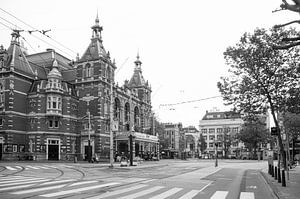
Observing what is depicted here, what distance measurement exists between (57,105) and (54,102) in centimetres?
74

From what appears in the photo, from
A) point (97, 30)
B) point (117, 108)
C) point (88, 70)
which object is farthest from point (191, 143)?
point (88, 70)

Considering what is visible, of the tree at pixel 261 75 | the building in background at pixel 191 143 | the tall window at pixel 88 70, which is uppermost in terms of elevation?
the tall window at pixel 88 70

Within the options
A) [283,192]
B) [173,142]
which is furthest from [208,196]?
[173,142]

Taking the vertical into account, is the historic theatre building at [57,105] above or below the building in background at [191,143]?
above

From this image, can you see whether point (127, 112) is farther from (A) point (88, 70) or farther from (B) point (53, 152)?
(B) point (53, 152)

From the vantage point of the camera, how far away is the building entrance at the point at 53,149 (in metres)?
55.9

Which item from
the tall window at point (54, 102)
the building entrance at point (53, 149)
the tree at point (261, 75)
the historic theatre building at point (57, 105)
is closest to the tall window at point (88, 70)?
the historic theatre building at point (57, 105)

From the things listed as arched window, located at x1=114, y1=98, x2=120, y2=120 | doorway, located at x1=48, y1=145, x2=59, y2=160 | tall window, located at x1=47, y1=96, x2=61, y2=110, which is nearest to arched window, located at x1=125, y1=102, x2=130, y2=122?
arched window, located at x1=114, y1=98, x2=120, y2=120

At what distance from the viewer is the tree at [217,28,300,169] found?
21234mm

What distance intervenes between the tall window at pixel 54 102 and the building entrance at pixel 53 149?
5.85 meters

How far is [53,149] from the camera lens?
5631cm

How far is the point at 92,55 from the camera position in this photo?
63.8 m

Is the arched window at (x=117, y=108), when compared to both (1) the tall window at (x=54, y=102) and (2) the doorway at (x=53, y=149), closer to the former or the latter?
(1) the tall window at (x=54, y=102)

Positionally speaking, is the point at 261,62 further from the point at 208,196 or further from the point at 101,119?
the point at 101,119
